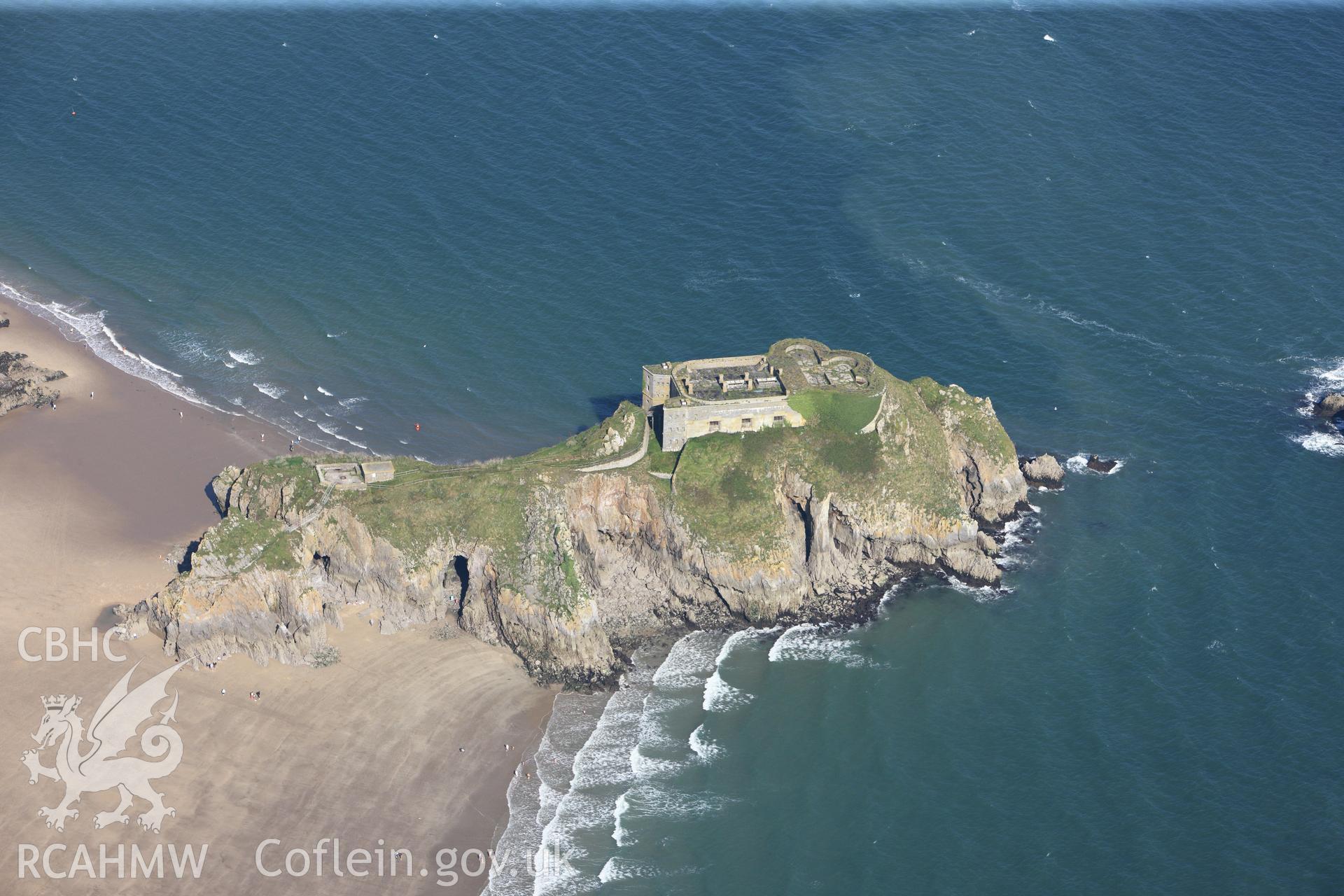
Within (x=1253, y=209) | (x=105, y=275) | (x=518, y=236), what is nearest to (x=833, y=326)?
(x=518, y=236)

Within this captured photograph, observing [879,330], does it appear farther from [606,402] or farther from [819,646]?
[819,646]

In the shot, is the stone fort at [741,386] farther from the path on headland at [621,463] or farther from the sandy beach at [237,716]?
the sandy beach at [237,716]

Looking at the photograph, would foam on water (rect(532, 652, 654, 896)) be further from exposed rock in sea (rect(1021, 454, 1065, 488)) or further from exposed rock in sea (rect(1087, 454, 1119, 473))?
exposed rock in sea (rect(1087, 454, 1119, 473))

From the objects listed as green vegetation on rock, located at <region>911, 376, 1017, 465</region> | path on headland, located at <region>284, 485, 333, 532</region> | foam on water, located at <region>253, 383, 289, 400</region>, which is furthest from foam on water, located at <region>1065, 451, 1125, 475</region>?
foam on water, located at <region>253, 383, 289, 400</region>

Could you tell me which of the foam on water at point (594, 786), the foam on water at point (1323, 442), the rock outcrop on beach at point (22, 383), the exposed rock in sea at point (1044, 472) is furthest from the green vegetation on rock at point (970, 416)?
the rock outcrop on beach at point (22, 383)

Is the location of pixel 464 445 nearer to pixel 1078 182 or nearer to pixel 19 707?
pixel 19 707

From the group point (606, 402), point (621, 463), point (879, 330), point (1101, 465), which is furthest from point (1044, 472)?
point (606, 402)

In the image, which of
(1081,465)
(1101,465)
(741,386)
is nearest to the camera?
(741,386)
